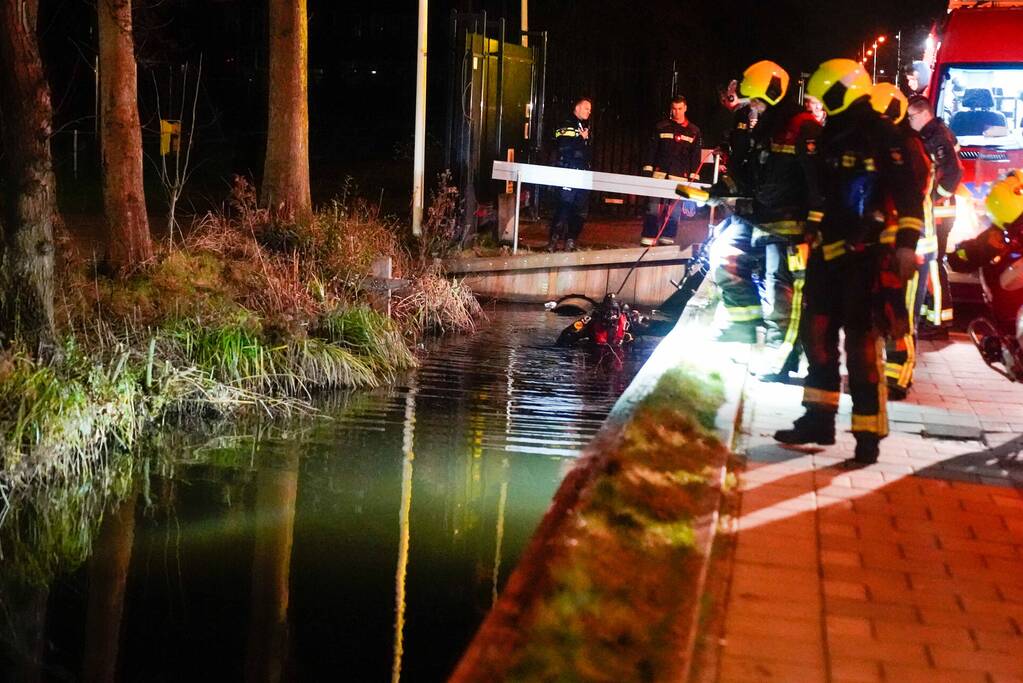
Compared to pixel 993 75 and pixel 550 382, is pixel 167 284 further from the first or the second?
pixel 993 75

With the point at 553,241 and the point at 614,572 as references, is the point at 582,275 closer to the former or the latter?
the point at 553,241

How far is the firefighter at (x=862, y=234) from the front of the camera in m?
5.48

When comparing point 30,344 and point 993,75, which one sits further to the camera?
point 993,75

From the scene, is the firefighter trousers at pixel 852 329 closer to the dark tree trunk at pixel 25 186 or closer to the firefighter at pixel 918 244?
the firefighter at pixel 918 244

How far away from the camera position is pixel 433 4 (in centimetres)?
3070

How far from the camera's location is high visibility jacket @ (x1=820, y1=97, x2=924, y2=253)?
5.47m

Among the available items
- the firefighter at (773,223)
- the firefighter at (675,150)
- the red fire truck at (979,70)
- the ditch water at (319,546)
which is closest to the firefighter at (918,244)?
the firefighter at (773,223)

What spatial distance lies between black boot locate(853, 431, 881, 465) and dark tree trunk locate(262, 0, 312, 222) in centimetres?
751

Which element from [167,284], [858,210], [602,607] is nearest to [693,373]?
[858,210]

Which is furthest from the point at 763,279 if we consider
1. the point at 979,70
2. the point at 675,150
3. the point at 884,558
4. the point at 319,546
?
the point at 979,70

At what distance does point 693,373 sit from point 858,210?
175 centimetres

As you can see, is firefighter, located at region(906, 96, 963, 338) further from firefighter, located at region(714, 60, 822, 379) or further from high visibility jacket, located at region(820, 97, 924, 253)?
Answer: high visibility jacket, located at region(820, 97, 924, 253)

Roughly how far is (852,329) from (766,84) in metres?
1.76

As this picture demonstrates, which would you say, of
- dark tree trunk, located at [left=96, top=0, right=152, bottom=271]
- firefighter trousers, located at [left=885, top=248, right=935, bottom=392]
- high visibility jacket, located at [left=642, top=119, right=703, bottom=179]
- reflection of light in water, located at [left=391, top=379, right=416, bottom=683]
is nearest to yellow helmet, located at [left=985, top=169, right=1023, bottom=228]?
firefighter trousers, located at [left=885, top=248, right=935, bottom=392]
